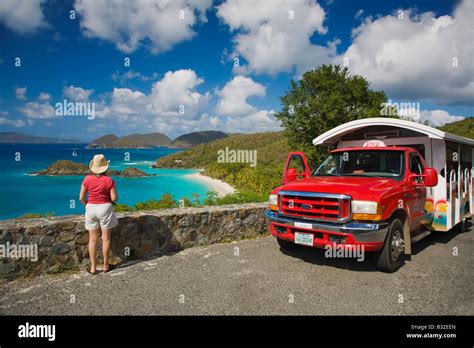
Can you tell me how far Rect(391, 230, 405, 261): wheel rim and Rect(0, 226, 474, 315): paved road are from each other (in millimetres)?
298

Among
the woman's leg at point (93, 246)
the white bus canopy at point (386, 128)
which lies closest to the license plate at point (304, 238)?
the white bus canopy at point (386, 128)

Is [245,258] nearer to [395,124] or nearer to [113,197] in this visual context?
[113,197]

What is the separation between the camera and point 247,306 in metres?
3.95

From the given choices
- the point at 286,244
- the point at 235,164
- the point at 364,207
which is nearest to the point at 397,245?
the point at 364,207

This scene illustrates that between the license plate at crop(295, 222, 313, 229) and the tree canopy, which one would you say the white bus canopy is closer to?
the license plate at crop(295, 222, 313, 229)

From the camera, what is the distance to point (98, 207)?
503cm

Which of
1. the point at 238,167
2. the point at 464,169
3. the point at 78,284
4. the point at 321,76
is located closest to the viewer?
the point at 78,284

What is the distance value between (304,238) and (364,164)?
2.37 metres

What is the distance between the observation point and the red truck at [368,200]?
4746 mm

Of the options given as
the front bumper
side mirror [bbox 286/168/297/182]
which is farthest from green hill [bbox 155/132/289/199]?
the front bumper

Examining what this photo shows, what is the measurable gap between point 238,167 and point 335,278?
26.7m

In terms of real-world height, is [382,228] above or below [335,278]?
above

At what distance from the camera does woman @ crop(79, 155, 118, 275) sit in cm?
504
